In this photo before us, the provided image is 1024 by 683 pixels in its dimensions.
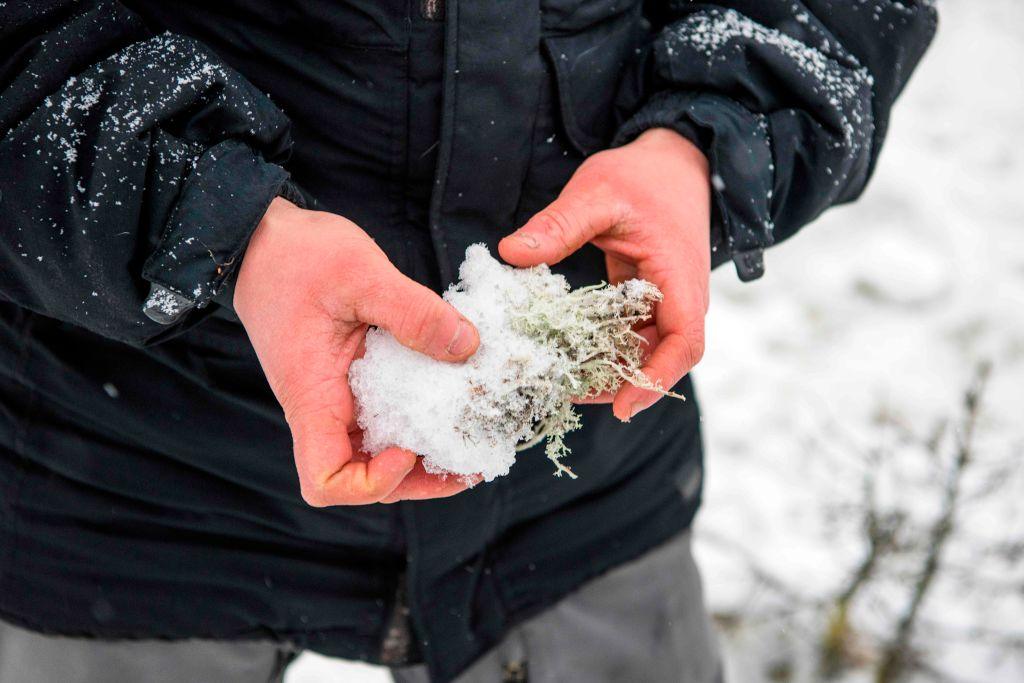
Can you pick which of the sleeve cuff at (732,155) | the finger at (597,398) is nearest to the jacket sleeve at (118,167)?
the finger at (597,398)

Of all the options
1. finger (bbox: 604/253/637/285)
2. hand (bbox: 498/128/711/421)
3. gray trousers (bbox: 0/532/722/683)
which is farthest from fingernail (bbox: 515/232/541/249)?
gray trousers (bbox: 0/532/722/683)

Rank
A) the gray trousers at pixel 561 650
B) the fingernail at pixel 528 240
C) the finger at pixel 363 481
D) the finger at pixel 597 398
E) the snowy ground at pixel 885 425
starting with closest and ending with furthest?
the finger at pixel 363 481, the fingernail at pixel 528 240, the finger at pixel 597 398, the gray trousers at pixel 561 650, the snowy ground at pixel 885 425

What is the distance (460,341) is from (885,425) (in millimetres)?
2308

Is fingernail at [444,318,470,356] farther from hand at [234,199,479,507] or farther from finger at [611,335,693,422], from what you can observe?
finger at [611,335,693,422]

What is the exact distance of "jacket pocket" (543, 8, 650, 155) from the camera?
133 cm

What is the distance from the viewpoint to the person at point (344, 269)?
3.57 feet

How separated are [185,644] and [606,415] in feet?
2.91

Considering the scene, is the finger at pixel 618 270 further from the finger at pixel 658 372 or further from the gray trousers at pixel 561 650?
the gray trousers at pixel 561 650

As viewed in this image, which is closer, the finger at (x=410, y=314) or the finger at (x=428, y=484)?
the finger at (x=410, y=314)

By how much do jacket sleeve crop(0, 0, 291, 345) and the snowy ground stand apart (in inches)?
69.0

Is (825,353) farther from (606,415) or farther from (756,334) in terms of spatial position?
(606,415)

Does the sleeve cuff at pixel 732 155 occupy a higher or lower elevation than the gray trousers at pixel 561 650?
higher

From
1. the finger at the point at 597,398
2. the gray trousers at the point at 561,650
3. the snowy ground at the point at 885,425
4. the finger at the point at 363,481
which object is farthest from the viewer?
the snowy ground at the point at 885,425

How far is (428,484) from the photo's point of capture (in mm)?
1184
